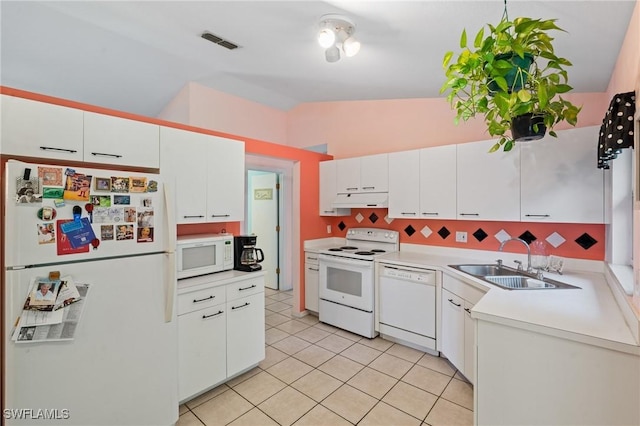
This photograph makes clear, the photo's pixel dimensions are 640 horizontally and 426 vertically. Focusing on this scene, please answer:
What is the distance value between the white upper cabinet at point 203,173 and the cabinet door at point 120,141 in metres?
0.08

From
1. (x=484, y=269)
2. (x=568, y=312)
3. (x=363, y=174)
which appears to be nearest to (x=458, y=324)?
(x=484, y=269)

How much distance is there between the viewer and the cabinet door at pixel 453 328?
2.41m

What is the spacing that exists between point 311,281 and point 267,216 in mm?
1781

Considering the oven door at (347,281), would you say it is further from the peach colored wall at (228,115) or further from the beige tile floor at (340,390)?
the peach colored wall at (228,115)

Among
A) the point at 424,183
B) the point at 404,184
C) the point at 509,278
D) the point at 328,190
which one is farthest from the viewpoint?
the point at 328,190

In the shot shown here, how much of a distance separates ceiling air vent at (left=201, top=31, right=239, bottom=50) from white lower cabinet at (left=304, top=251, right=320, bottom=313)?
2.47 m

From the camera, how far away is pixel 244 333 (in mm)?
2461

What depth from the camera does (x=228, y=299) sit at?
2.36 meters

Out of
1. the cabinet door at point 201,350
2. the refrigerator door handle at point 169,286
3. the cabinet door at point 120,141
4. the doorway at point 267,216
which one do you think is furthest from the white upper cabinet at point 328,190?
the refrigerator door handle at point 169,286

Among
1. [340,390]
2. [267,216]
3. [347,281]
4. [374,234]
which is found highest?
[267,216]

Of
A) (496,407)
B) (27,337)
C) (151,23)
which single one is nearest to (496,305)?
(496,407)

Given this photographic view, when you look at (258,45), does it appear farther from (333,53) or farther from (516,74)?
(516,74)

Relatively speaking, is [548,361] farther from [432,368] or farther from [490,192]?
[490,192]

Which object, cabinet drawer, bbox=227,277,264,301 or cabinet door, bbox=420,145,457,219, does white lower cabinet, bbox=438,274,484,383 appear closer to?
cabinet door, bbox=420,145,457,219
